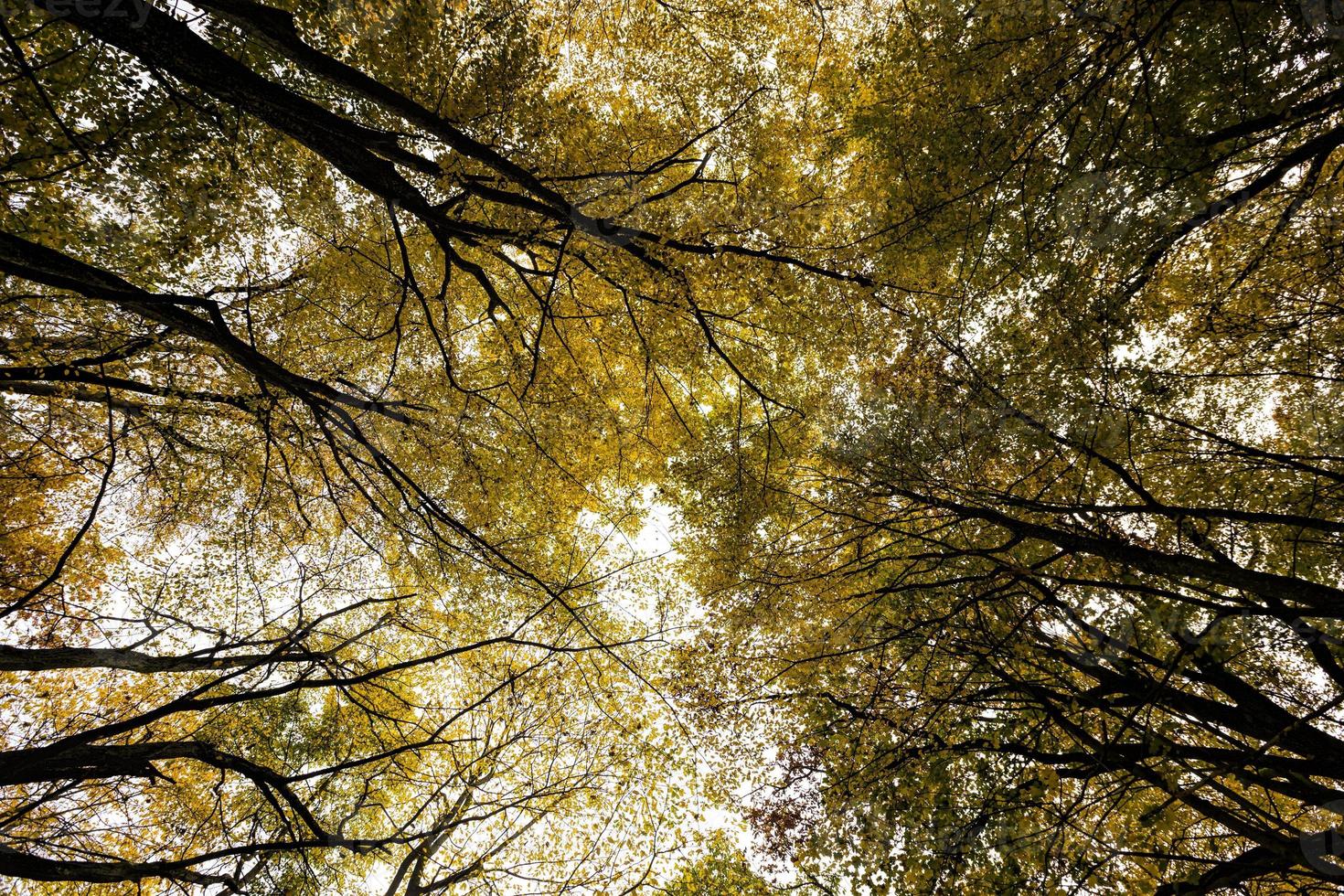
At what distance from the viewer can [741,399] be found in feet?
21.2

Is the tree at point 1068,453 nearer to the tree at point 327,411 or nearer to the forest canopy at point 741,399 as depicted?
the forest canopy at point 741,399

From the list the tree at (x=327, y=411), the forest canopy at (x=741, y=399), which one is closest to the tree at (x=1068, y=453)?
the forest canopy at (x=741, y=399)

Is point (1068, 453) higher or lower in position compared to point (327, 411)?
lower

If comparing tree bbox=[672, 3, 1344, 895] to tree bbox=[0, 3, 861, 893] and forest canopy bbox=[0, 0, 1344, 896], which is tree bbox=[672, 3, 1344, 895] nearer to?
forest canopy bbox=[0, 0, 1344, 896]

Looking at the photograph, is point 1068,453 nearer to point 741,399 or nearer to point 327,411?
point 741,399

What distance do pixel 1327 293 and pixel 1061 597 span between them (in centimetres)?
423

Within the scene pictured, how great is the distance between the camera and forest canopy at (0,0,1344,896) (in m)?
3.90

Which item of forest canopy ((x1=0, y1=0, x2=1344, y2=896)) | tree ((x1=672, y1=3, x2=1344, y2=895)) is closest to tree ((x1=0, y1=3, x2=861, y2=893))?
forest canopy ((x1=0, y1=0, x2=1344, y2=896))

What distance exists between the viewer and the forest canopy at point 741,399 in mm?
3898

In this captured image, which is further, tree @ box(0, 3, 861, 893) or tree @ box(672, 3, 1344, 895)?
tree @ box(672, 3, 1344, 895)

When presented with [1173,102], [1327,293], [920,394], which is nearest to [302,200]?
[920,394]

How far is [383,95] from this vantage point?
3.70m

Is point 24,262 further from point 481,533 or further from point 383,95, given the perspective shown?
point 481,533

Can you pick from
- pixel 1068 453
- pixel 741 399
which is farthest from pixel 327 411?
pixel 1068 453
